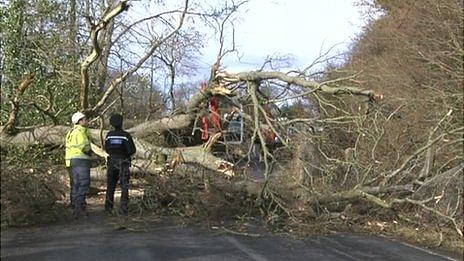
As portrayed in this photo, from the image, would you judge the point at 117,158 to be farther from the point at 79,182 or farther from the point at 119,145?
the point at 79,182

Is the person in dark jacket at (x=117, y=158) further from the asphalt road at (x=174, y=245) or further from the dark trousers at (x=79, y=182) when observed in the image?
the asphalt road at (x=174, y=245)

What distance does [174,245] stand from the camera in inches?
382

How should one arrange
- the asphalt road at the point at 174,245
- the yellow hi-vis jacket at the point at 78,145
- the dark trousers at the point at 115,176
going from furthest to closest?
the dark trousers at the point at 115,176 → the yellow hi-vis jacket at the point at 78,145 → the asphalt road at the point at 174,245

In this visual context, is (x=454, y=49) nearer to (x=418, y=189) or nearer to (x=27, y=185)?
(x=418, y=189)

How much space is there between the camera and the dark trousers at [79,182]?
11.7 metres

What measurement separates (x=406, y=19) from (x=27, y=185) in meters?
12.0

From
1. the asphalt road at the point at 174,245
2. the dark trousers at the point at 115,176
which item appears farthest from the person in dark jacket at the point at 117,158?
the asphalt road at the point at 174,245

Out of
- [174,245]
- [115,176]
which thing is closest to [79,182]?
[115,176]

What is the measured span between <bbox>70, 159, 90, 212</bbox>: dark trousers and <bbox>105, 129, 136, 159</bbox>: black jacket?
46cm

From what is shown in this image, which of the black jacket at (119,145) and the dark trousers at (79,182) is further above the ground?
the black jacket at (119,145)

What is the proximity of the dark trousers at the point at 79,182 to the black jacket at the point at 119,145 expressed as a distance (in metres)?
0.46

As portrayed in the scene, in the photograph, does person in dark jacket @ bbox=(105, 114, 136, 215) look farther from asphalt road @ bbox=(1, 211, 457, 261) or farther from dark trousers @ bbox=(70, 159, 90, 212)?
asphalt road @ bbox=(1, 211, 457, 261)

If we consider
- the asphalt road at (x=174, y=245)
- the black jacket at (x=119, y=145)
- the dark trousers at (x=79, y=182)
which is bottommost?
the asphalt road at (x=174, y=245)

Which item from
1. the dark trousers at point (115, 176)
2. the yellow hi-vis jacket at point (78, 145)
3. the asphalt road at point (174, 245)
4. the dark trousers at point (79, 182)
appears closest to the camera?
the asphalt road at point (174, 245)
